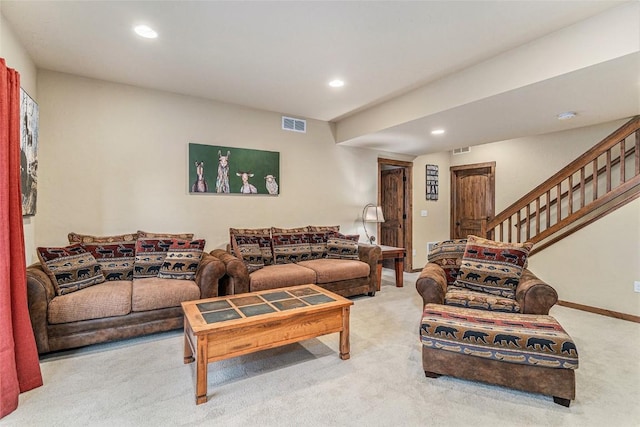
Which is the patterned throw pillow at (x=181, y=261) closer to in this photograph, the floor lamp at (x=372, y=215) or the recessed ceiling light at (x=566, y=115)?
the floor lamp at (x=372, y=215)

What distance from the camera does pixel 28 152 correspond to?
277 cm

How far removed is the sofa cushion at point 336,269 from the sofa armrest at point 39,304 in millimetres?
2449

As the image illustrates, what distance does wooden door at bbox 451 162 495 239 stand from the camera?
19.1 feet

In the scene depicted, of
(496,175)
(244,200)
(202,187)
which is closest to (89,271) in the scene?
(202,187)

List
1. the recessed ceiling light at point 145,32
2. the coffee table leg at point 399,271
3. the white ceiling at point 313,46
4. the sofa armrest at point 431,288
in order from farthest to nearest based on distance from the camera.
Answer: the coffee table leg at point 399,271 → the sofa armrest at point 431,288 → the recessed ceiling light at point 145,32 → the white ceiling at point 313,46

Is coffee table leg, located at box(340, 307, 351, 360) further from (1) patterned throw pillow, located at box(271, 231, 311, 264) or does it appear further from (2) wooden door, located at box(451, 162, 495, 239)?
(2) wooden door, located at box(451, 162, 495, 239)

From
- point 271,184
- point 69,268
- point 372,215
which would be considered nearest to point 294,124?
point 271,184

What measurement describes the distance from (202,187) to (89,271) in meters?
1.55

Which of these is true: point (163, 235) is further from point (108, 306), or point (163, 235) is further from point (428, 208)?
point (428, 208)

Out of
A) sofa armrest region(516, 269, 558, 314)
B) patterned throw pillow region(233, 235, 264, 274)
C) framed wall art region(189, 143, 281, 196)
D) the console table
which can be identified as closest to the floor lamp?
the console table

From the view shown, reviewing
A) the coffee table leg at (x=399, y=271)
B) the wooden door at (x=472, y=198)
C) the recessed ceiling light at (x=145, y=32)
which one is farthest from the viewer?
the wooden door at (x=472, y=198)

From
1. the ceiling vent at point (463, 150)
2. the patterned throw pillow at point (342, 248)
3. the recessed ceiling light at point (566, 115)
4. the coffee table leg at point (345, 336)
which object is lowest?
the coffee table leg at point (345, 336)

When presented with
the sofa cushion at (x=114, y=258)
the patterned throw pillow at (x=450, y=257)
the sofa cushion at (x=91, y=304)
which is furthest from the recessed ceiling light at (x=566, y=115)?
the sofa cushion at (x=114, y=258)

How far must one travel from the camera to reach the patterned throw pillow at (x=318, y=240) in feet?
14.2
